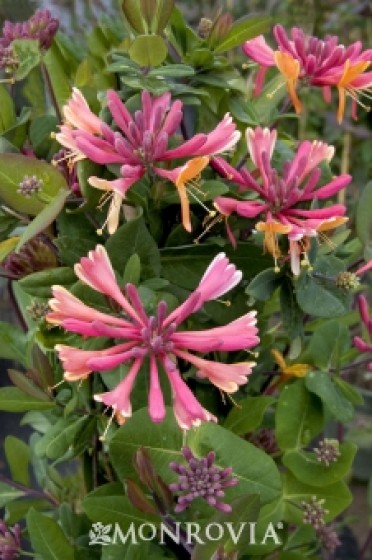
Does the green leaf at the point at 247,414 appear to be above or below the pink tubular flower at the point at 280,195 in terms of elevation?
below

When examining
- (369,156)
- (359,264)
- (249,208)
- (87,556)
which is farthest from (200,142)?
(369,156)

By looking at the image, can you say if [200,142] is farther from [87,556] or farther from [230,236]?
[87,556]

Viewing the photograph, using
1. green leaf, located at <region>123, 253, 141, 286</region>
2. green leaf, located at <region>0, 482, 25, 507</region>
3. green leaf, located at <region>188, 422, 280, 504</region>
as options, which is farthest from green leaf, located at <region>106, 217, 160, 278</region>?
green leaf, located at <region>0, 482, 25, 507</region>

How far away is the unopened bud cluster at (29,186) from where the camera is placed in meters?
0.53

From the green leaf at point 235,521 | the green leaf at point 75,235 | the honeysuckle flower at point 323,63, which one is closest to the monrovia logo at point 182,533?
the green leaf at point 235,521

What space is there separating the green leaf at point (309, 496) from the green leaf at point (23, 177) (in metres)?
0.33

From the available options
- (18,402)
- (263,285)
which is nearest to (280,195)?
(263,285)

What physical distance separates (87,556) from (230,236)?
0.34 metres

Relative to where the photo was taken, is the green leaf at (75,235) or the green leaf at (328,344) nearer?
the green leaf at (75,235)

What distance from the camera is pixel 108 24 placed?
2.16 ft

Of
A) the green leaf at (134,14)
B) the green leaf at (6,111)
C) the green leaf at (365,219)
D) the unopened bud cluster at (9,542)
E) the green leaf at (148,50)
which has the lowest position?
the unopened bud cluster at (9,542)

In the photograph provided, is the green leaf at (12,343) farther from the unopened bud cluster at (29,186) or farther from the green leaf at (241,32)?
the green leaf at (241,32)

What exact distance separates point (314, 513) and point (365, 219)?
25 cm

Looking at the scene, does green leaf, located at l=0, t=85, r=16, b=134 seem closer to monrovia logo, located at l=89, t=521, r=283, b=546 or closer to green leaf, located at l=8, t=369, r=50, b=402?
green leaf, located at l=8, t=369, r=50, b=402
